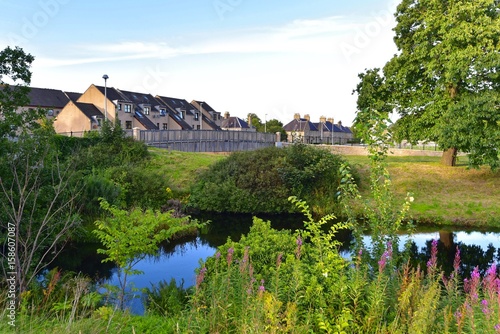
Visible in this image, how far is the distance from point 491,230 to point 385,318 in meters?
14.5

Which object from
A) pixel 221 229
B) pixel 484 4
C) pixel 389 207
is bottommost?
pixel 221 229

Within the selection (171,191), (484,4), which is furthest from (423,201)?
(171,191)

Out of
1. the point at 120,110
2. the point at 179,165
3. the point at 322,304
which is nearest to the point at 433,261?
the point at 322,304

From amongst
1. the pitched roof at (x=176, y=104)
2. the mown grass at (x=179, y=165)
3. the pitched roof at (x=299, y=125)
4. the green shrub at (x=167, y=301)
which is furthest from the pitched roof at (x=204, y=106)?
the green shrub at (x=167, y=301)

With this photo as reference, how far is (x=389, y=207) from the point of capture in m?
7.40

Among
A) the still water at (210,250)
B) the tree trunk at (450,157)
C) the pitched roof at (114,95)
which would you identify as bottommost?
the still water at (210,250)

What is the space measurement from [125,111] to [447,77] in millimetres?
43383

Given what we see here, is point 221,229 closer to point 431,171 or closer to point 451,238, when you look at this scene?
point 451,238

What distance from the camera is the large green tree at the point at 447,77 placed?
62.6ft

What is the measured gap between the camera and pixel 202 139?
4200cm

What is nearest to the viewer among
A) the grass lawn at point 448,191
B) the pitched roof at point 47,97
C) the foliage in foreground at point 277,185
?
the grass lawn at point 448,191

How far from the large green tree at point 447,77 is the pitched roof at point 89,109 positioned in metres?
37.0

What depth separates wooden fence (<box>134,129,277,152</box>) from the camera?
36.0m

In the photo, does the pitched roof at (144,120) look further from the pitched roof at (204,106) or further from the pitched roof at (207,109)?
the pitched roof at (204,106)
